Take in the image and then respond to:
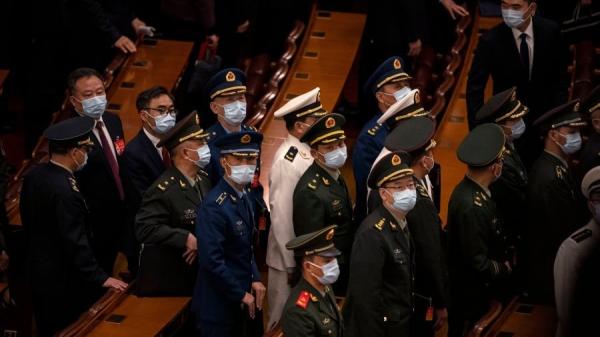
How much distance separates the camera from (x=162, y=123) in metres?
8.55

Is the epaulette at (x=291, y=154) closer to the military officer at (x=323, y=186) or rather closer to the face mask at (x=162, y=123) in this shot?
the military officer at (x=323, y=186)

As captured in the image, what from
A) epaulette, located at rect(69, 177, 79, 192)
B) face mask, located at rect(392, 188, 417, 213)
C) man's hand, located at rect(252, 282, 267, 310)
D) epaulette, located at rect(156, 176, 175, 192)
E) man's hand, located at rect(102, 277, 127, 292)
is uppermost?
face mask, located at rect(392, 188, 417, 213)

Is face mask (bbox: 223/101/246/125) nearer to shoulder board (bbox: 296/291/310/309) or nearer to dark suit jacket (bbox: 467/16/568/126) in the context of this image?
dark suit jacket (bbox: 467/16/568/126)

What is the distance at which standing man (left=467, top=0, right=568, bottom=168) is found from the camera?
9297 mm

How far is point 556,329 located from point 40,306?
124 inches

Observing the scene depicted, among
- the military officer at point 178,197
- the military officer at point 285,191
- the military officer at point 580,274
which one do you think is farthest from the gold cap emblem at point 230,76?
the military officer at point 580,274

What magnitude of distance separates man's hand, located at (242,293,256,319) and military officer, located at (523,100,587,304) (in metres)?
1.68

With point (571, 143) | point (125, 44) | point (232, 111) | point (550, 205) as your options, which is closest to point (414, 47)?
point (232, 111)

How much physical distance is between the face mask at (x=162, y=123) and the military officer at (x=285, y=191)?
29.6 inches

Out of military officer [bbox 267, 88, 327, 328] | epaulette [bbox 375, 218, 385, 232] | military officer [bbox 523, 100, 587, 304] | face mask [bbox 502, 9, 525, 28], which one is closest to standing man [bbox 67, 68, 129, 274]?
military officer [bbox 267, 88, 327, 328]

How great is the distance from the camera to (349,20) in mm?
11352

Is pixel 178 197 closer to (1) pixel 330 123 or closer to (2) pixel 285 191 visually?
(2) pixel 285 191

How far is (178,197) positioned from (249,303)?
0.78 meters

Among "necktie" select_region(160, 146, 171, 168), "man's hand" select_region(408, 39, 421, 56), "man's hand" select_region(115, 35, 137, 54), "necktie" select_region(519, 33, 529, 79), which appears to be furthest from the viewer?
"man's hand" select_region(115, 35, 137, 54)
